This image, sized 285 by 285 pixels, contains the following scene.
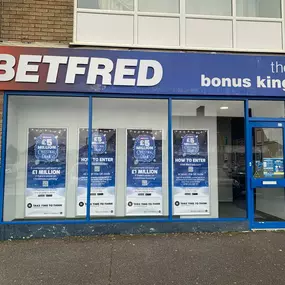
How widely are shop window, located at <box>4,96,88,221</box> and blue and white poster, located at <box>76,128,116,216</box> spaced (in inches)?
4.6

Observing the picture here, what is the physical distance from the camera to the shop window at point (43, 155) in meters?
6.34

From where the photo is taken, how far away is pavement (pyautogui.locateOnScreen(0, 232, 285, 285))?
13.7 ft

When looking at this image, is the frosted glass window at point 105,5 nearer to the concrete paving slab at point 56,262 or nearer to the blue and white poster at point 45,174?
the blue and white poster at point 45,174

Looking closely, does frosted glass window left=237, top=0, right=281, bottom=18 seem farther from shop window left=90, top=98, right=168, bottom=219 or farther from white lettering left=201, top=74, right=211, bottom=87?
shop window left=90, top=98, right=168, bottom=219

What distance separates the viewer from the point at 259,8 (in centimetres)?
689

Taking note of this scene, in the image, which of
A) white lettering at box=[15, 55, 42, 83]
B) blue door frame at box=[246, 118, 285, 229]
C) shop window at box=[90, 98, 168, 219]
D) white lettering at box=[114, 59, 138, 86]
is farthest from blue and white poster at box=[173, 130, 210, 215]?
white lettering at box=[15, 55, 42, 83]

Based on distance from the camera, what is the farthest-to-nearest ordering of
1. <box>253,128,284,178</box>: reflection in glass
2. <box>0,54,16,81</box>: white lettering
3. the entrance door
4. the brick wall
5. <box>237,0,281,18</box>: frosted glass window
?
<box>237,0,281,18</box>: frosted glass window
<box>253,128,284,178</box>: reflection in glass
the entrance door
the brick wall
<box>0,54,16,81</box>: white lettering

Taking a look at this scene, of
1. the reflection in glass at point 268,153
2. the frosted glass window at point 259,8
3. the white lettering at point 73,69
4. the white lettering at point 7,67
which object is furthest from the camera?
the frosted glass window at point 259,8

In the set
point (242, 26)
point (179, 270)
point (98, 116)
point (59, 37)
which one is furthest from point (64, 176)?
point (242, 26)

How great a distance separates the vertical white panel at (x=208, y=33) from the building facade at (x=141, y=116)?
1.0 inches

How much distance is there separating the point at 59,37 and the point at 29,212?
349 cm

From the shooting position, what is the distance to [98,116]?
6590 millimetres

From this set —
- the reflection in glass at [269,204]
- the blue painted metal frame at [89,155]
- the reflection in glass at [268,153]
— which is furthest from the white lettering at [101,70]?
the reflection in glass at [269,204]

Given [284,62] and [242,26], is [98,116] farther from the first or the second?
[284,62]
